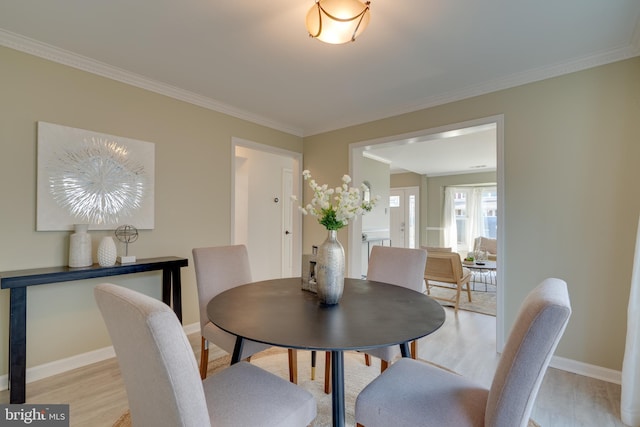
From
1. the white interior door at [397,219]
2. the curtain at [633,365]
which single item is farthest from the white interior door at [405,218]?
the curtain at [633,365]

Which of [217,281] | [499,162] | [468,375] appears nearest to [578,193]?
[499,162]

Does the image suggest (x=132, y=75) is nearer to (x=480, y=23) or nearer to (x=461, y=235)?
(x=480, y=23)

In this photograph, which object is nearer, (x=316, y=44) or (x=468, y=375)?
(x=316, y=44)

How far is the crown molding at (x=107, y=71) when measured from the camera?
2.05 meters

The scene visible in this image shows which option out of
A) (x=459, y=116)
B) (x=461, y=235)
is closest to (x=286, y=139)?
(x=459, y=116)

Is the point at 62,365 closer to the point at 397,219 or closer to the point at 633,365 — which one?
the point at 633,365

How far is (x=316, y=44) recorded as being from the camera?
6.86 ft

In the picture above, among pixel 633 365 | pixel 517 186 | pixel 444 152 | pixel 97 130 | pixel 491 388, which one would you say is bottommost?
pixel 633 365

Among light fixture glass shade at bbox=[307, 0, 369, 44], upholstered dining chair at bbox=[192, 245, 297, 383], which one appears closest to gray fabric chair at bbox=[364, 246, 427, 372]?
upholstered dining chair at bbox=[192, 245, 297, 383]

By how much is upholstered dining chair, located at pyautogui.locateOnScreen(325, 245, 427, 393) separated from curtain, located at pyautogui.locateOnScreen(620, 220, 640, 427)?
1184 mm

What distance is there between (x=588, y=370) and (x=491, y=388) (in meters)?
2.05

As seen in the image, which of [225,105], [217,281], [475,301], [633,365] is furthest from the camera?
[475,301]

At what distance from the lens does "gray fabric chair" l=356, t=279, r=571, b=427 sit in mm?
846

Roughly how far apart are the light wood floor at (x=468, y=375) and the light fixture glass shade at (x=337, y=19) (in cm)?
247
